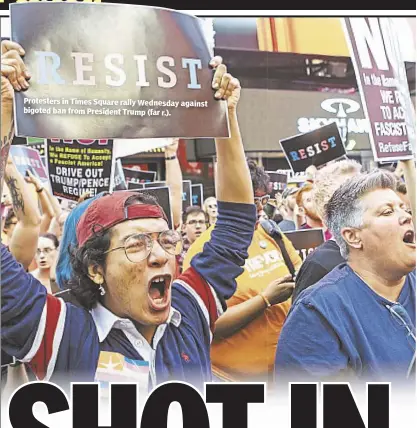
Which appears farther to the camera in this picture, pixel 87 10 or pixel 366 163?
pixel 366 163

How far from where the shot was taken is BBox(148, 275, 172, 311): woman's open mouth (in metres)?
4.31

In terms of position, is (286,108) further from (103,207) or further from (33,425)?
(33,425)

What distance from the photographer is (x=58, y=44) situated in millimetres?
4203

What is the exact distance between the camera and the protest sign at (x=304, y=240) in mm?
4496

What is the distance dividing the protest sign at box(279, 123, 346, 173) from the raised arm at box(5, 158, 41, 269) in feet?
4.40

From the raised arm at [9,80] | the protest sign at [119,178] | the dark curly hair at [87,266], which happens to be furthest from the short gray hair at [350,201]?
the raised arm at [9,80]

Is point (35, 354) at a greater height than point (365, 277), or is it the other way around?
point (365, 277)

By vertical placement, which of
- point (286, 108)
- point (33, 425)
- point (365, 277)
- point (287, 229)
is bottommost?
point (33, 425)

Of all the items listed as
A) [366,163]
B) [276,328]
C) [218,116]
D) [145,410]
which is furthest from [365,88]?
[145,410]

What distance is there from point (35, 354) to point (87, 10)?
1.76 metres

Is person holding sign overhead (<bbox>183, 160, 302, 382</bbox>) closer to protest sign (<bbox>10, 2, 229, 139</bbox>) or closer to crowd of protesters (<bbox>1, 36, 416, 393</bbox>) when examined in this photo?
crowd of protesters (<bbox>1, 36, 416, 393</bbox>)

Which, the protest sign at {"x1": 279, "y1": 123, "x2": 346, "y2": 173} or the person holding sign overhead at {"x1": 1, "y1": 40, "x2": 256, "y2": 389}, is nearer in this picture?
the person holding sign overhead at {"x1": 1, "y1": 40, "x2": 256, "y2": 389}

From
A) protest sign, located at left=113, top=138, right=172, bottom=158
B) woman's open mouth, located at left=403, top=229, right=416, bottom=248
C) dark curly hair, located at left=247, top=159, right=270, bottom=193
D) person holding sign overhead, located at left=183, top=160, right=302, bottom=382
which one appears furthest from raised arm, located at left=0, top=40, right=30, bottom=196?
woman's open mouth, located at left=403, top=229, right=416, bottom=248

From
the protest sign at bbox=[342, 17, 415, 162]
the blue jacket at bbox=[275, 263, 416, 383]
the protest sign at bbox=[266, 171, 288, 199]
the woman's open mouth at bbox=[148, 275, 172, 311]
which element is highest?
the protest sign at bbox=[342, 17, 415, 162]
